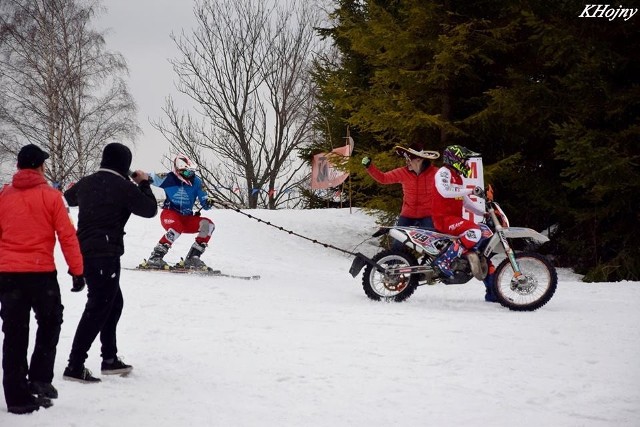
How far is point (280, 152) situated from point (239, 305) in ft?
56.1

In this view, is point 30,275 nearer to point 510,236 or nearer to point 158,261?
point 510,236

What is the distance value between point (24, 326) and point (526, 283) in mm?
5617

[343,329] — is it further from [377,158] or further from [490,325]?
[377,158]

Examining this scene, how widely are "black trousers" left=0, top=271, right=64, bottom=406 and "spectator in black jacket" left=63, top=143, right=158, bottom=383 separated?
42cm

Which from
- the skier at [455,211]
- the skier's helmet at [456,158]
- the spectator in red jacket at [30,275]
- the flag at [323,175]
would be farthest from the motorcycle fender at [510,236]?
the flag at [323,175]

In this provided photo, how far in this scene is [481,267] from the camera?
823 cm

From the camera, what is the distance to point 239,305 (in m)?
8.40

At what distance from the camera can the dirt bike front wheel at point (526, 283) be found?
309 inches

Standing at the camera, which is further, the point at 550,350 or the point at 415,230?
the point at 415,230

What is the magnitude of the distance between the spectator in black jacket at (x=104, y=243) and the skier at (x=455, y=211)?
4186mm

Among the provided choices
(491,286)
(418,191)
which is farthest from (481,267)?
(418,191)

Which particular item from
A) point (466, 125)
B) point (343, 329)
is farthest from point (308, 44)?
point (343, 329)

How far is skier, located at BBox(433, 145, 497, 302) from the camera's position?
324 inches

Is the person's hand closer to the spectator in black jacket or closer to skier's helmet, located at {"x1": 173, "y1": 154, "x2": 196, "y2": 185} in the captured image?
the spectator in black jacket
